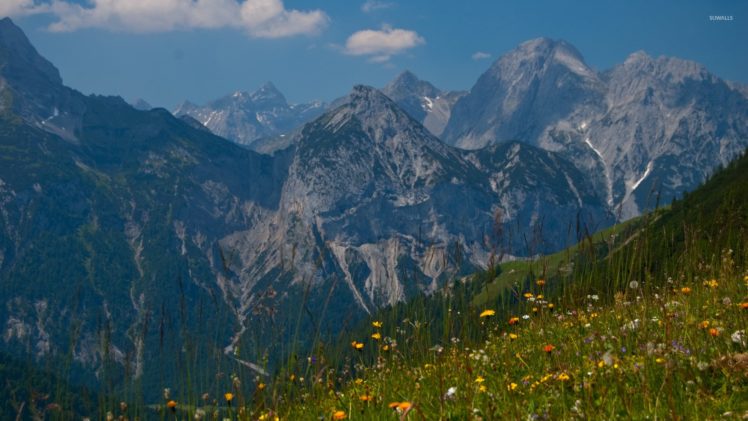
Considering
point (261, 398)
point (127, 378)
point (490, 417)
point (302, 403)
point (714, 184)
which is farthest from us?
point (714, 184)

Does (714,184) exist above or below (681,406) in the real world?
above

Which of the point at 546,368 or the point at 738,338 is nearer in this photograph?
the point at 738,338

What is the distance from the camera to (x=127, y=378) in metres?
7.47

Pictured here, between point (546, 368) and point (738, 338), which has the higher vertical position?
point (738, 338)

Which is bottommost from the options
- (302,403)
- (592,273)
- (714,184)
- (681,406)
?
(302,403)

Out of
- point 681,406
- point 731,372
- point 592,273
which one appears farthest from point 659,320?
point 681,406

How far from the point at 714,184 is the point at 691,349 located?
18950 cm

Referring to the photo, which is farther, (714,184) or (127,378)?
(714,184)

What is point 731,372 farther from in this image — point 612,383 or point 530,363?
point 530,363

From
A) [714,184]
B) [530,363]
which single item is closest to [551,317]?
[530,363]

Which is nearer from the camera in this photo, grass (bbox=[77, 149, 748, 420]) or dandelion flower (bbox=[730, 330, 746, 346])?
grass (bbox=[77, 149, 748, 420])

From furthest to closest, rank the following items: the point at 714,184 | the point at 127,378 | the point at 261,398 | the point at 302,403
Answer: the point at 714,184 < the point at 302,403 < the point at 127,378 < the point at 261,398

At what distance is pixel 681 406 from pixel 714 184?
191 m

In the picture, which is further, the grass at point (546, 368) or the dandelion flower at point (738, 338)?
the dandelion flower at point (738, 338)
